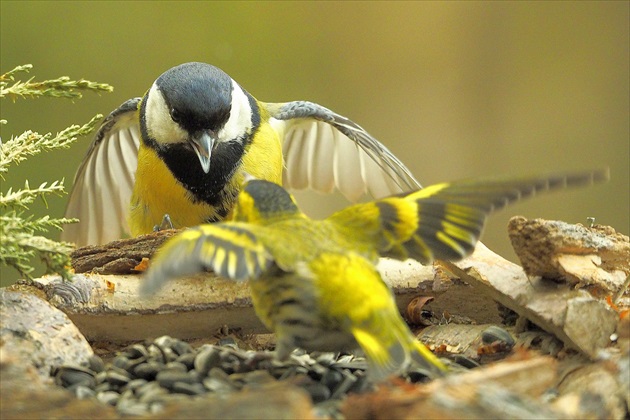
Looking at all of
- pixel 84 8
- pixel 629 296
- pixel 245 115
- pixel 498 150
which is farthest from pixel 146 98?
pixel 498 150

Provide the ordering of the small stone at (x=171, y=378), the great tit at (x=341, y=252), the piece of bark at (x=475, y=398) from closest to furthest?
the piece of bark at (x=475, y=398), the great tit at (x=341, y=252), the small stone at (x=171, y=378)

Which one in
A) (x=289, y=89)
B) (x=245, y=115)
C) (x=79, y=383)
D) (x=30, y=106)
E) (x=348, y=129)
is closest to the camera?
(x=79, y=383)

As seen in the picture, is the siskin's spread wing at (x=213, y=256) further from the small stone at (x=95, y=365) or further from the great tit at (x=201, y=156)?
the great tit at (x=201, y=156)

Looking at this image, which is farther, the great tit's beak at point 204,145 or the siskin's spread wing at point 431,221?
the great tit's beak at point 204,145

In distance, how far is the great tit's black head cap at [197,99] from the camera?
112 inches

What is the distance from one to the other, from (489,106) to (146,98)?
3.25 m

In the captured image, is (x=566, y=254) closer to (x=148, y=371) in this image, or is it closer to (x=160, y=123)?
(x=148, y=371)

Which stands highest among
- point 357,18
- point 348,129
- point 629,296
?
point 357,18

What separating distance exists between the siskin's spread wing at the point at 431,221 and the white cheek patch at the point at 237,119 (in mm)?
1121

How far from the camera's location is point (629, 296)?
2174 mm

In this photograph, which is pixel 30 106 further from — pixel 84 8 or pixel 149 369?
pixel 149 369

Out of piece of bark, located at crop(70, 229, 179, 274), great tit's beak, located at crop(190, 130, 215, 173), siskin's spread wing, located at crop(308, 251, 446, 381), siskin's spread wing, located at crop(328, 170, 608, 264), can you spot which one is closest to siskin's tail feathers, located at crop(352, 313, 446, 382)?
siskin's spread wing, located at crop(308, 251, 446, 381)

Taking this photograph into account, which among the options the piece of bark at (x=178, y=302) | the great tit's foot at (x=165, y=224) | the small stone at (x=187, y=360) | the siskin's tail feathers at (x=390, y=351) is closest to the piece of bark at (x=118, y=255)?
the piece of bark at (x=178, y=302)

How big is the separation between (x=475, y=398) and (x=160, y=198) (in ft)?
6.22
